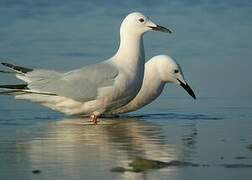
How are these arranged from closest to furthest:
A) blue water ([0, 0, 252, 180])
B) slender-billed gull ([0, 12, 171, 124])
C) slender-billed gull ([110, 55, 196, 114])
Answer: blue water ([0, 0, 252, 180])
slender-billed gull ([0, 12, 171, 124])
slender-billed gull ([110, 55, 196, 114])

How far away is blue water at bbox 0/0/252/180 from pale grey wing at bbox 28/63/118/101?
306 mm

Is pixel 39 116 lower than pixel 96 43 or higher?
lower

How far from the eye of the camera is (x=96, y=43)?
1508cm

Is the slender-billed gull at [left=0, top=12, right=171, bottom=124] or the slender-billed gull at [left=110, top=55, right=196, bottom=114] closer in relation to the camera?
the slender-billed gull at [left=0, top=12, right=171, bottom=124]

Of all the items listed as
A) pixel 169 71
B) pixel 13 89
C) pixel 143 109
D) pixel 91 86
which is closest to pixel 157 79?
pixel 169 71

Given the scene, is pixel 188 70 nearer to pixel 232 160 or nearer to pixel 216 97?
pixel 216 97

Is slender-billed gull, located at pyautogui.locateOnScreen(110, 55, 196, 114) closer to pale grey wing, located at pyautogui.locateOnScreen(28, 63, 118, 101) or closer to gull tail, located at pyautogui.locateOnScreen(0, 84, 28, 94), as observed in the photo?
pale grey wing, located at pyautogui.locateOnScreen(28, 63, 118, 101)

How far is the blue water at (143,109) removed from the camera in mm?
7922

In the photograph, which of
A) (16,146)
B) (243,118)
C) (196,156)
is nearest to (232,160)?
(196,156)

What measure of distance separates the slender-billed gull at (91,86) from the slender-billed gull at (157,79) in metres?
0.62

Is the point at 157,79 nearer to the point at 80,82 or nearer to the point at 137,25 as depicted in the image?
the point at 137,25

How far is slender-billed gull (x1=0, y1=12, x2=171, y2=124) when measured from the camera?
1088 cm

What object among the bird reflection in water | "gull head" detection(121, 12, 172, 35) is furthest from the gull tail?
"gull head" detection(121, 12, 172, 35)

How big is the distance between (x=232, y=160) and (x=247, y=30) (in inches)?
337
